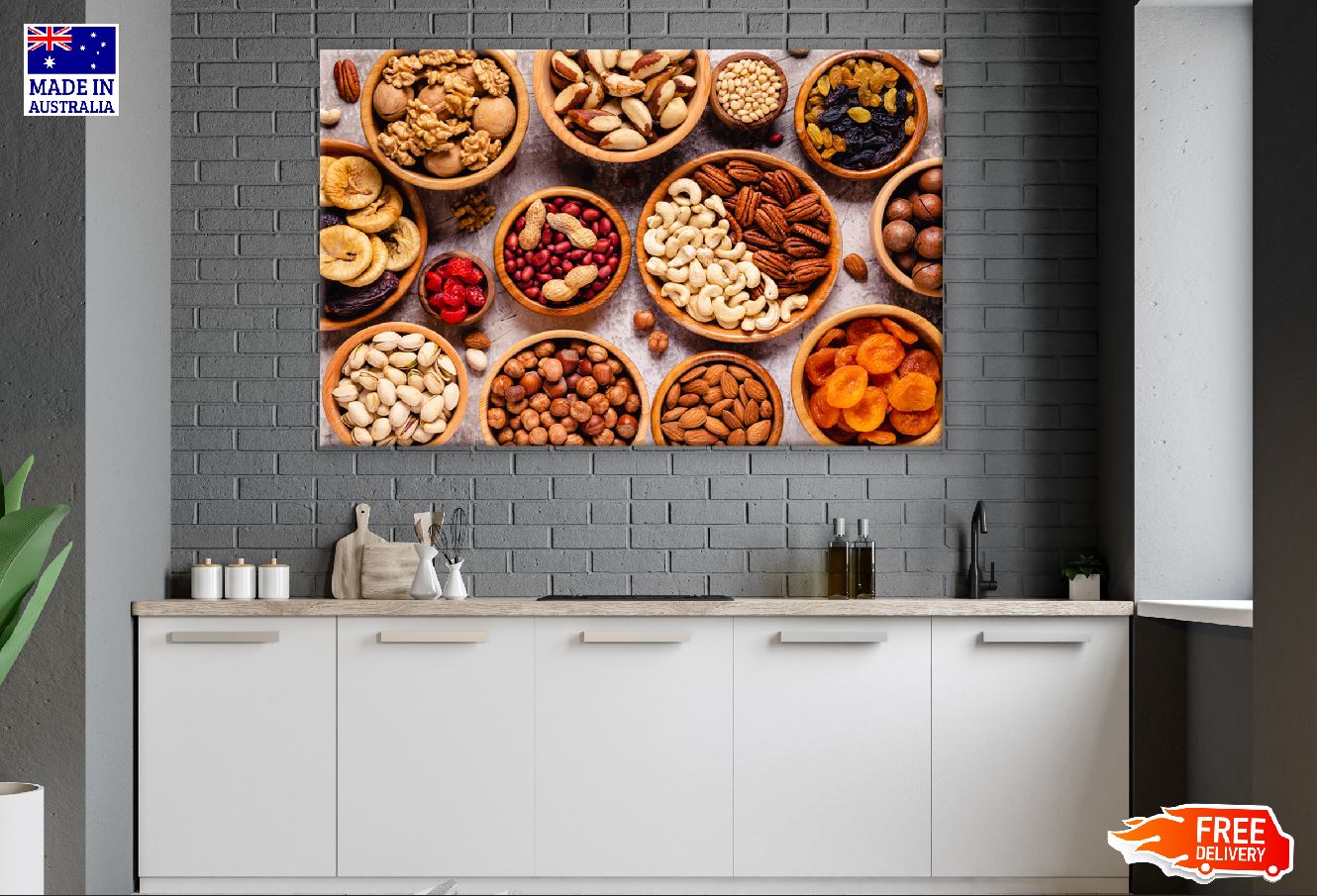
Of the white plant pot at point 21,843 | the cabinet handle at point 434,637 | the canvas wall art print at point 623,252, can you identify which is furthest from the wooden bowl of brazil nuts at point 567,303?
the white plant pot at point 21,843

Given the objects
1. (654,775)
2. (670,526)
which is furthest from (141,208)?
(654,775)

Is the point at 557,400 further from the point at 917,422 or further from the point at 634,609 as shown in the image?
the point at 917,422

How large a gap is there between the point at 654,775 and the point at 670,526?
2.61 feet

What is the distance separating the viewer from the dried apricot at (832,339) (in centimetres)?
369

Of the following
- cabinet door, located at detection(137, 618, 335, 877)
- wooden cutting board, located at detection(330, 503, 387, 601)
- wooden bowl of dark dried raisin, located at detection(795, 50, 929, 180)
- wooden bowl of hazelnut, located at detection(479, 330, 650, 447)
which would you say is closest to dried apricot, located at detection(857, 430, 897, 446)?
wooden bowl of hazelnut, located at detection(479, 330, 650, 447)

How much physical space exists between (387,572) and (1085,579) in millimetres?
2160

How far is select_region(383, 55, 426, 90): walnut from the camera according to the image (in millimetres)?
3695

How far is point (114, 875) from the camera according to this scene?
10.4 ft

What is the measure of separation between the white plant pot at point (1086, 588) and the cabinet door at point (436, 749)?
1.67 m

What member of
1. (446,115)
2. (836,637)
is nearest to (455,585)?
(836,637)

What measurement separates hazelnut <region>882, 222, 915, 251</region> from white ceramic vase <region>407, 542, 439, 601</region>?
1.75 meters

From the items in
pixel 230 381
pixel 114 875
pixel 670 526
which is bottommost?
pixel 114 875

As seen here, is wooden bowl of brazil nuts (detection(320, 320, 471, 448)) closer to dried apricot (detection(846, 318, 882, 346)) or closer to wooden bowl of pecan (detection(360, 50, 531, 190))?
wooden bowl of pecan (detection(360, 50, 531, 190))

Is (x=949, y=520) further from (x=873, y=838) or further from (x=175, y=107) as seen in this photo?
(x=175, y=107)
